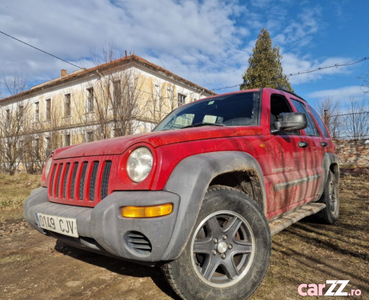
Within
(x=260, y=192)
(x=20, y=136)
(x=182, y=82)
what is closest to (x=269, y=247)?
(x=260, y=192)

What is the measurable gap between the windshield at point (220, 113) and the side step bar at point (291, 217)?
1024 mm

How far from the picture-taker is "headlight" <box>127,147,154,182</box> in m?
1.74

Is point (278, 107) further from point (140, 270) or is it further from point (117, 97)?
point (117, 97)

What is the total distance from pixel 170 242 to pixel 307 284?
1.39 metres

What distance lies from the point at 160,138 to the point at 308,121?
294 centimetres

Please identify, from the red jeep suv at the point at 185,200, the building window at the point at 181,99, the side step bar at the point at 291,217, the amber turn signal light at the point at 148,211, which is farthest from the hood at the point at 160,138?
the building window at the point at 181,99

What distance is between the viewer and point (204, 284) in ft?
5.72

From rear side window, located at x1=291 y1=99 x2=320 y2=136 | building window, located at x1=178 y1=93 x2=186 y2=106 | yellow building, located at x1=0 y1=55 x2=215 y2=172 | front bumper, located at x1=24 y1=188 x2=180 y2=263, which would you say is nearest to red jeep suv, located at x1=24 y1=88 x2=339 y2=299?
front bumper, located at x1=24 y1=188 x2=180 y2=263

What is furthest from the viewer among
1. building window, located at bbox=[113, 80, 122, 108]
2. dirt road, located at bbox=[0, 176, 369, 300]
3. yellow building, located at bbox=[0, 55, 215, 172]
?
yellow building, located at bbox=[0, 55, 215, 172]

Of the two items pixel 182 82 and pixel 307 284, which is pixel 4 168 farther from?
pixel 307 284

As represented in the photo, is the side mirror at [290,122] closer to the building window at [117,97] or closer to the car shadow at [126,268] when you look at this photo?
the car shadow at [126,268]

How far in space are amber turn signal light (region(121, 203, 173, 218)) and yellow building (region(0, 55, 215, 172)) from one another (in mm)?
8703

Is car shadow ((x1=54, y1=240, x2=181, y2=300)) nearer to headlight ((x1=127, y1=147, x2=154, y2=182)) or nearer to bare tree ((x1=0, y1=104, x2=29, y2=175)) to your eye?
headlight ((x1=127, y1=147, x2=154, y2=182))

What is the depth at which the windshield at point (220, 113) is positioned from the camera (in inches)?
106
